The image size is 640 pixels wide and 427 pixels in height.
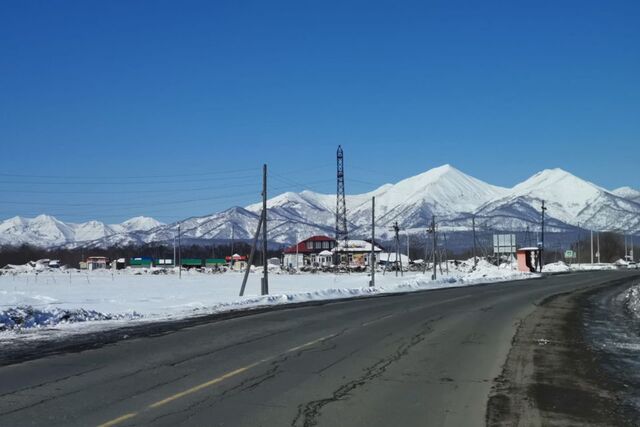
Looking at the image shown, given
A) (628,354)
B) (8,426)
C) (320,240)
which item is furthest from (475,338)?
(320,240)

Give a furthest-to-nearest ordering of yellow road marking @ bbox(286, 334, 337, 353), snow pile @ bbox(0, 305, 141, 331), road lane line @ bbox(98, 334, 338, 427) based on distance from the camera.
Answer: snow pile @ bbox(0, 305, 141, 331) → yellow road marking @ bbox(286, 334, 337, 353) → road lane line @ bbox(98, 334, 338, 427)

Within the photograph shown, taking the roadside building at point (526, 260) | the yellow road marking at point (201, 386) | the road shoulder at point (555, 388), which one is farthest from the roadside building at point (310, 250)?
the yellow road marking at point (201, 386)

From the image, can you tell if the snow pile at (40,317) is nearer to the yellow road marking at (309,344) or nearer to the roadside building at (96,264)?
the yellow road marking at (309,344)

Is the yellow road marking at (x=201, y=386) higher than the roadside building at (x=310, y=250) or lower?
lower

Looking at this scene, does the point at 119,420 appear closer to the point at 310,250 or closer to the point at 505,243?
the point at 505,243

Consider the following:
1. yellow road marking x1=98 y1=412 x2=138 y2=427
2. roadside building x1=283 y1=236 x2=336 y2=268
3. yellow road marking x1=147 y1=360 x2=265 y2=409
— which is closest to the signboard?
roadside building x1=283 y1=236 x2=336 y2=268

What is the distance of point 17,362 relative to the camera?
11.6 metres

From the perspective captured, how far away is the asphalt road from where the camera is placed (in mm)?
7645

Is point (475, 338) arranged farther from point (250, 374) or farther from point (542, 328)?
point (250, 374)

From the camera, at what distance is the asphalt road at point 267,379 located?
764cm

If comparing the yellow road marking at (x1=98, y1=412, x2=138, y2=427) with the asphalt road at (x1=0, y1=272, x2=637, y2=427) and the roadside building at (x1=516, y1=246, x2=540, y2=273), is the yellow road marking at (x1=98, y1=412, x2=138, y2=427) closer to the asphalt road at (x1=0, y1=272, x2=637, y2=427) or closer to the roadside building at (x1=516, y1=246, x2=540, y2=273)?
the asphalt road at (x1=0, y1=272, x2=637, y2=427)

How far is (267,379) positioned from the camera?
995cm

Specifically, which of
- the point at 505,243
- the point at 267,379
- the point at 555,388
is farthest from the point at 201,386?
the point at 505,243

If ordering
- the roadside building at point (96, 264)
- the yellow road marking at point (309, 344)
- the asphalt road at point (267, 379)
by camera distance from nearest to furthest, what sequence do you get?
the asphalt road at point (267, 379) < the yellow road marking at point (309, 344) < the roadside building at point (96, 264)
